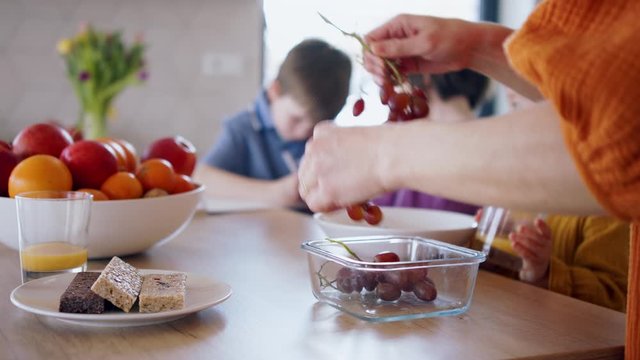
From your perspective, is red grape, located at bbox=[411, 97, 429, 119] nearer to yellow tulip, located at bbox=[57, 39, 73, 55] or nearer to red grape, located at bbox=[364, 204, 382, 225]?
red grape, located at bbox=[364, 204, 382, 225]

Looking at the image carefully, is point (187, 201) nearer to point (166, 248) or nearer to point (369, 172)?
point (166, 248)

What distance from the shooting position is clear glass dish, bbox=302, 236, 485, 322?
935 mm

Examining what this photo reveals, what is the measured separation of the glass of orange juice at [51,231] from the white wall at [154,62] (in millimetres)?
1994

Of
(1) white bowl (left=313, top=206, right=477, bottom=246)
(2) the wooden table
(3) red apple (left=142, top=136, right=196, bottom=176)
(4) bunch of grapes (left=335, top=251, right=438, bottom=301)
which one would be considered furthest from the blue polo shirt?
(4) bunch of grapes (left=335, top=251, right=438, bottom=301)

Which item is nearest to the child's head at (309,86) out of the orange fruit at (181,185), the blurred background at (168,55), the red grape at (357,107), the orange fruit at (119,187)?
the blurred background at (168,55)

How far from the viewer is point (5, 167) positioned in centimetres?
123

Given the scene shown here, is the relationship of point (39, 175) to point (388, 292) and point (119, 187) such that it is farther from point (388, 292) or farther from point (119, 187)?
point (388, 292)

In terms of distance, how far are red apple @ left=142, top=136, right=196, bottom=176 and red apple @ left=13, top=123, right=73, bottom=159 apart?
0.20 meters

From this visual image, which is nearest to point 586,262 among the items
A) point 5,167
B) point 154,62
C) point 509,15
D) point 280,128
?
point 5,167

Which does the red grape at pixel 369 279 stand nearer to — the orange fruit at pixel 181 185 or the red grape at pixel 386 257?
the red grape at pixel 386 257

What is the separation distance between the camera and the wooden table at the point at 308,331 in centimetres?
80

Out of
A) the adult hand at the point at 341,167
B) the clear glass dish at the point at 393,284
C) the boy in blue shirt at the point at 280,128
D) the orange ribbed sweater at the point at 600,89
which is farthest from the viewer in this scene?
the boy in blue shirt at the point at 280,128

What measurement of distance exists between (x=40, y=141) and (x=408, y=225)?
0.63 m

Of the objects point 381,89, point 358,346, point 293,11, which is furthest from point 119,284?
point 293,11
